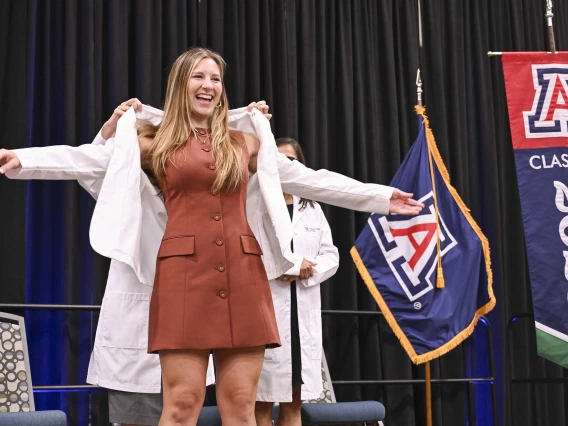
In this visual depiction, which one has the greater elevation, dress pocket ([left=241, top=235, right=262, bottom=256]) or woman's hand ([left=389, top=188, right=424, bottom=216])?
woman's hand ([left=389, top=188, right=424, bottom=216])

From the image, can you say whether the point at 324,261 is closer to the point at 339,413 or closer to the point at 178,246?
the point at 339,413

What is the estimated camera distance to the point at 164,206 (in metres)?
2.40

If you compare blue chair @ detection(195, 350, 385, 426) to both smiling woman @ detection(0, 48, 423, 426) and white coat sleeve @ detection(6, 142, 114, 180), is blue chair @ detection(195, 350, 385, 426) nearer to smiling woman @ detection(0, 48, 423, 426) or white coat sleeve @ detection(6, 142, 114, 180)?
smiling woman @ detection(0, 48, 423, 426)

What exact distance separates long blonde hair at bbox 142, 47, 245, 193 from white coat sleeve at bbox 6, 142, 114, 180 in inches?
6.0

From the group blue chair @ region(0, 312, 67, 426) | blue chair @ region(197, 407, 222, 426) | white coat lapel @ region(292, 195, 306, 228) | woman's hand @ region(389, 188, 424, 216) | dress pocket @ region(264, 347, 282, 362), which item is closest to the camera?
woman's hand @ region(389, 188, 424, 216)

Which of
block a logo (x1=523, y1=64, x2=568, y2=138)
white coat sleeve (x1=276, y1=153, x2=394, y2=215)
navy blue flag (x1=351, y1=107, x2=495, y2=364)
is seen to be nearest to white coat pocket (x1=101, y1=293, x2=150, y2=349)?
Answer: white coat sleeve (x1=276, y1=153, x2=394, y2=215)

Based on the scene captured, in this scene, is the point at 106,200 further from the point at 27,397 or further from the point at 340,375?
the point at 340,375

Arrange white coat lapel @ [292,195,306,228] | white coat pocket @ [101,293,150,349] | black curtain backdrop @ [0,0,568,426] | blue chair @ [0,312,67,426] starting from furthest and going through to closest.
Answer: black curtain backdrop @ [0,0,568,426] < white coat lapel @ [292,195,306,228] < blue chair @ [0,312,67,426] < white coat pocket @ [101,293,150,349]

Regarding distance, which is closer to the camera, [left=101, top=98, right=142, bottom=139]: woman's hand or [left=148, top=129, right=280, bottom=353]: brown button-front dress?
[left=148, top=129, right=280, bottom=353]: brown button-front dress

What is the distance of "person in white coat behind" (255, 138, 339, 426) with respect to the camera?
311 centimetres

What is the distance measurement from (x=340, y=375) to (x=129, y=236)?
9.11 ft

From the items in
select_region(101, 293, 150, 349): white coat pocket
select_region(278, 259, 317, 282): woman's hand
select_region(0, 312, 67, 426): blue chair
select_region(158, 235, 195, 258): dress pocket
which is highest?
select_region(158, 235, 195, 258): dress pocket

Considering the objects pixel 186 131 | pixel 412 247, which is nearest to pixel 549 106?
pixel 412 247

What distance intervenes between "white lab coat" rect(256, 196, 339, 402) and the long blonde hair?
938 millimetres
